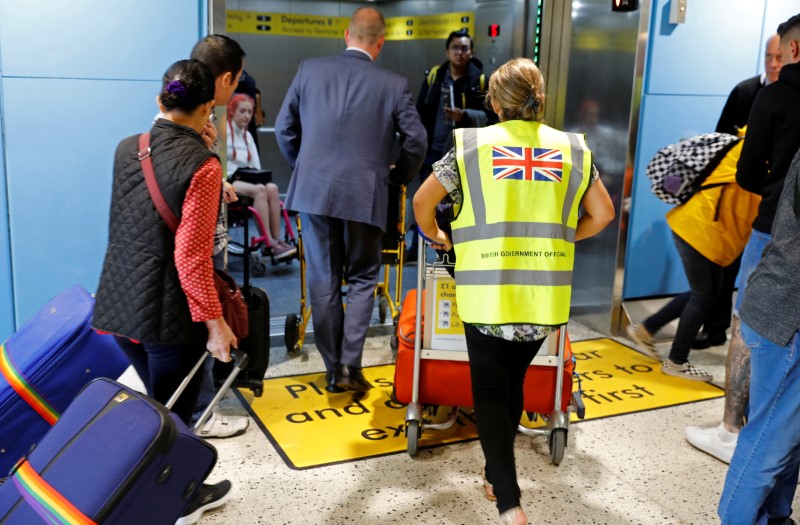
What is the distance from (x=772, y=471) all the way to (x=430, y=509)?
117 centimetres

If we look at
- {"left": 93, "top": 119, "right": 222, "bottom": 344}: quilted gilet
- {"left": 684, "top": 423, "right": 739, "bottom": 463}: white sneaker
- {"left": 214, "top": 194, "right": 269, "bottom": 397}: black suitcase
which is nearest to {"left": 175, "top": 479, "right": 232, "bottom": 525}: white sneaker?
{"left": 214, "top": 194, "right": 269, "bottom": 397}: black suitcase

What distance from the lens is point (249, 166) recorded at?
6453mm

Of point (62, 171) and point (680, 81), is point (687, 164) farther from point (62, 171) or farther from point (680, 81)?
point (62, 171)

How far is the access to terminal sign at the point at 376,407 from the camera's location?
10.8 feet

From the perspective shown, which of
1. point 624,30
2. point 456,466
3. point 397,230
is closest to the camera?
point 456,466

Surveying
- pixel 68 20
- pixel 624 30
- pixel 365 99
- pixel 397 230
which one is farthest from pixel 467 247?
pixel 624 30

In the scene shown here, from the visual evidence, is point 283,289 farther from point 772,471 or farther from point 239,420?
point 772,471

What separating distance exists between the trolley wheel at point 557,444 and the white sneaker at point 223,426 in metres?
1.33

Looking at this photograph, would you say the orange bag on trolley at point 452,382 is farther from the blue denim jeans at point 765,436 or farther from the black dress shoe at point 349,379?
the blue denim jeans at point 765,436

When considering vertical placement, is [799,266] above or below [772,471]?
above

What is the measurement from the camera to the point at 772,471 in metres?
2.34

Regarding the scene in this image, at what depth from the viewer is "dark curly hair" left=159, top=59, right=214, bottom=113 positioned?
2.36 metres

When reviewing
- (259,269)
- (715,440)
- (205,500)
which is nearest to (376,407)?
(205,500)

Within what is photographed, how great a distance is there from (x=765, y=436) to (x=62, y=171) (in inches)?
129
